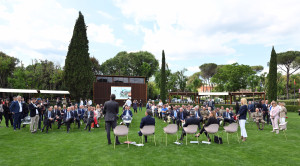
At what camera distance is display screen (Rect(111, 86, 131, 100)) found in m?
33.2

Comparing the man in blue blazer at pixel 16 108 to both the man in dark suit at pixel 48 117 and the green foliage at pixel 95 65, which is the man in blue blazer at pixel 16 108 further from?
the green foliage at pixel 95 65

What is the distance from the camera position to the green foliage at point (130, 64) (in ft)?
186

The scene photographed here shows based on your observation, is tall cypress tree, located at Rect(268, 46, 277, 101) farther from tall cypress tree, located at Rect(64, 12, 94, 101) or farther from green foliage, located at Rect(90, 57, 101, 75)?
green foliage, located at Rect(90, 57, 101, 75)

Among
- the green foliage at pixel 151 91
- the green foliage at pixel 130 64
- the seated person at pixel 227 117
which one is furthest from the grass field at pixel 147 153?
the green foliage at pixel 130 64

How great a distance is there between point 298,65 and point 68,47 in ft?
181

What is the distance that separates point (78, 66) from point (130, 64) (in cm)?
2819

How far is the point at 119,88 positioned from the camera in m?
33.4

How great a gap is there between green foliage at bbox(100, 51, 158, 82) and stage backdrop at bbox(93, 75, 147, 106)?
69.3 ft

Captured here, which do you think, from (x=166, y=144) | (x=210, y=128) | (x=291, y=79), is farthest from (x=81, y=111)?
(x=291, y=79)

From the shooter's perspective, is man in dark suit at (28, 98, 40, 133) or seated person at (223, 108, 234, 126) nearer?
man in dark suit at (28, 98, 40, 133)

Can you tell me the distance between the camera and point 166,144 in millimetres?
7129

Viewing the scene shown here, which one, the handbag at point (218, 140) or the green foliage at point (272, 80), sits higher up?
the green foliage at point (272, 80)

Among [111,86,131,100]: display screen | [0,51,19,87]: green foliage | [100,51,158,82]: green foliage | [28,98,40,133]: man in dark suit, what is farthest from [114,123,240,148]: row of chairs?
[100,51,158,82]: green foliage

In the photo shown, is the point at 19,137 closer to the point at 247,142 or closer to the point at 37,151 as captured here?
the point at 37,151
